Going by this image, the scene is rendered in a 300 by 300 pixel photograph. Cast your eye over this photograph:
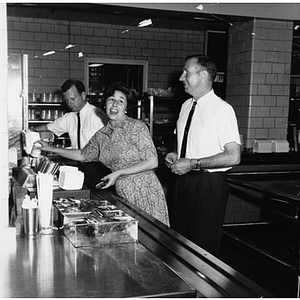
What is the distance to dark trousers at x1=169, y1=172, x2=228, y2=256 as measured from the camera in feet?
9.71

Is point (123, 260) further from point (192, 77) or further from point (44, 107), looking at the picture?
point (44, 107)

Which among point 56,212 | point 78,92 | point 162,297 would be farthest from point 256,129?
point 162,297

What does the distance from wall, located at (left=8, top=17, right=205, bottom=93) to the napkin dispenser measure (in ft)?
17.4

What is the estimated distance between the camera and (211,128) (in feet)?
9.86

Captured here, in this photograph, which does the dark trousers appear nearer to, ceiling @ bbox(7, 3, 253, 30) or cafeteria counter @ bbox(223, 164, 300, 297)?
cafeteria counter @ bbox(223, 164, 300, 297)

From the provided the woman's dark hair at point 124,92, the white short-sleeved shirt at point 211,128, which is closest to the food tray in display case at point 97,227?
the woman's dark hair at point 124,92

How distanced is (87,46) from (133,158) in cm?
528

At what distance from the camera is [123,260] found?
1.45 metres

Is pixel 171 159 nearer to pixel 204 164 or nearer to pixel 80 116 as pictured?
pixel 204 164

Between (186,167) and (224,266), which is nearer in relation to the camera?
(224,266)

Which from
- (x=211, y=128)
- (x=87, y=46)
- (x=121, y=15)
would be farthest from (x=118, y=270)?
(x=87, y=46)

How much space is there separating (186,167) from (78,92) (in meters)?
2.04

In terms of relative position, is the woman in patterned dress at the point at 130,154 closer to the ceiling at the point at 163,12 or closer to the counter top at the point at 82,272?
the counter top at the point at 82,272

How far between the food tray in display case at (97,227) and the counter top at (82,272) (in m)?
0.03
